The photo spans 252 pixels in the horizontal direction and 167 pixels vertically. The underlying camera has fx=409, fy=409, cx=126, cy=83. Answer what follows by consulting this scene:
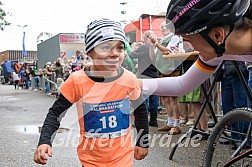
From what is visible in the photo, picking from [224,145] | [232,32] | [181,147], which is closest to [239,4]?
[232,32]

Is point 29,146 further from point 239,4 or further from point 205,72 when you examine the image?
point 239,4

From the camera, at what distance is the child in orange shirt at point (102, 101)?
241 centimetres

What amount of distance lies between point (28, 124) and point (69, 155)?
3.18 meters

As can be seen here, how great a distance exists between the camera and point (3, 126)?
7.55 m

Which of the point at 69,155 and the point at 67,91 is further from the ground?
the point at 67,91

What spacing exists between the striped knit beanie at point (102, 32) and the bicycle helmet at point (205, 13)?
0.93 m

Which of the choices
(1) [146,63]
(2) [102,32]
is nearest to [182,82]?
(2) [102,32]

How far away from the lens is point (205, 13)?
4.89 feet

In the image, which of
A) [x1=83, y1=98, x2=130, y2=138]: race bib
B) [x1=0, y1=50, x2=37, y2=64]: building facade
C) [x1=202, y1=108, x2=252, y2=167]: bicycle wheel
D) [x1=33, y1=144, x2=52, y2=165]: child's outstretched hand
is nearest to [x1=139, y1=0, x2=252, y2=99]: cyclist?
[x1=83, y1=98, x2=130, y2=138]: race bib

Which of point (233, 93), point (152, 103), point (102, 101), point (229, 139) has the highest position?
point (102, 101)

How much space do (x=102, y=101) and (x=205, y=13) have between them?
3.66ft

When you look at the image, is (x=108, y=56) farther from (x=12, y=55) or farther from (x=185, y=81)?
(x=12, y=55)

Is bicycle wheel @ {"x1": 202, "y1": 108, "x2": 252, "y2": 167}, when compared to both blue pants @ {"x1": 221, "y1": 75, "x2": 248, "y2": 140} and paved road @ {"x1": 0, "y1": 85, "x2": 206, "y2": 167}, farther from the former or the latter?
blue pants @ {"x1": 221, "y1": 75, "x2": 248, "y2": 140}

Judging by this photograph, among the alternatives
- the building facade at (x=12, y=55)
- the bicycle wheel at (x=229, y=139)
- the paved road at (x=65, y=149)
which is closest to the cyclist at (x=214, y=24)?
the bicycle wheel at (x=229, y=139)
